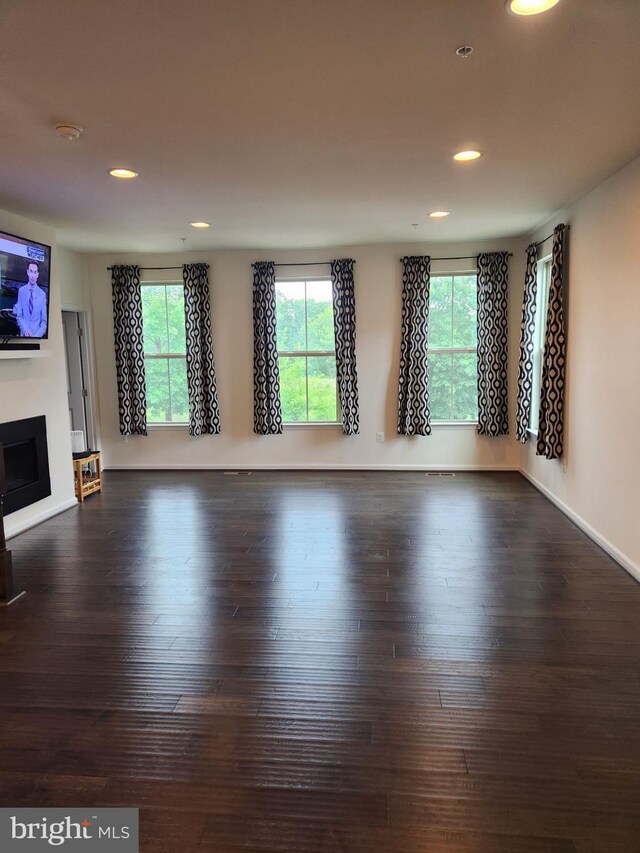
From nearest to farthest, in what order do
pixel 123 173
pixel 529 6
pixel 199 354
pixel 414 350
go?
pixel 529 6
pixel 123 173
pixel 414 350
pixel 199 354

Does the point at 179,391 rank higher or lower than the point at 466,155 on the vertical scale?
lower

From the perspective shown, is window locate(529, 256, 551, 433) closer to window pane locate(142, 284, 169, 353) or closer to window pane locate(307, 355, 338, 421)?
window pane locate(307, 355, 338, 421)

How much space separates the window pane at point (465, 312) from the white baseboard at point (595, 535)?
194cm

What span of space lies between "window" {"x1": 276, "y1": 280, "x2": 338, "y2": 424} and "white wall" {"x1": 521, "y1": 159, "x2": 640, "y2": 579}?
294 centimetres

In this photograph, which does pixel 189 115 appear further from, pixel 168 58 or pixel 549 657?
pixel 549 657

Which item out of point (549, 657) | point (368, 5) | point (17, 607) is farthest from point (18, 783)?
point (368, 5)

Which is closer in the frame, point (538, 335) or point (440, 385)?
point (538, 335)

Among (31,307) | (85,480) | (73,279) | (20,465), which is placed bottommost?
(85,480)

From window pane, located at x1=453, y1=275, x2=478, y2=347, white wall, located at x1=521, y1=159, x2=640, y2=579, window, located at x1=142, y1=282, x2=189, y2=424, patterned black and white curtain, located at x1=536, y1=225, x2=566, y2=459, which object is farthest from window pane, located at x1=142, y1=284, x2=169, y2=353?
white wall, located at x1=521, y1=159, x2=640, y2=579

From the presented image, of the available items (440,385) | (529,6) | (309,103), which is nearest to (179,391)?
(440,385)

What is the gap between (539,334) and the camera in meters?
5.79

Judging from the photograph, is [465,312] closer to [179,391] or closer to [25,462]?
[179,391]

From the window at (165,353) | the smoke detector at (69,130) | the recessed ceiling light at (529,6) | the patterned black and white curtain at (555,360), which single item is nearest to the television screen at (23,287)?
the smoke detector at (69,130)

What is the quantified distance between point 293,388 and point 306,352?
1.60 ft
